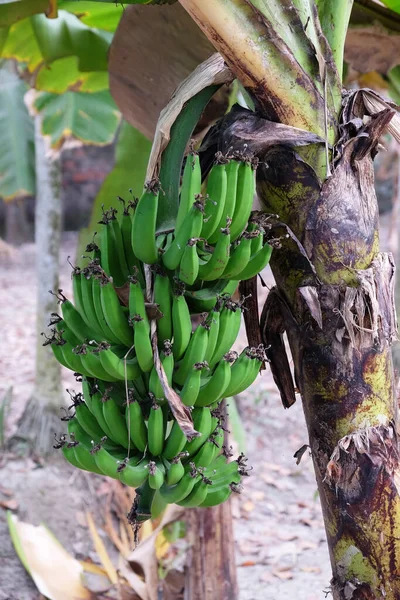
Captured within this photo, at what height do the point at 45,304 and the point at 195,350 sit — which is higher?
the point at 45,304

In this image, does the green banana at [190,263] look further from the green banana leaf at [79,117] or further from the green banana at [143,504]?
the green banana leaf at [79,117]

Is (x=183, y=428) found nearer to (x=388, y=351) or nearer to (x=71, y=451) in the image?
(x=71, y=451)

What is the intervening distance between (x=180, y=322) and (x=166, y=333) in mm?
38

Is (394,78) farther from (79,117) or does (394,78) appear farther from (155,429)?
(79,117)

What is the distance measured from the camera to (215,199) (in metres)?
1.00

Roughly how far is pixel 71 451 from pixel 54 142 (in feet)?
8.54

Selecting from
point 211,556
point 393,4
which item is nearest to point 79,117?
point 393,4

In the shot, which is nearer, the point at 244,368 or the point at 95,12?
the point at 244,368

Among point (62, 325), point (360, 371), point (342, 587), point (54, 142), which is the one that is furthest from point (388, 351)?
point (54, 142)

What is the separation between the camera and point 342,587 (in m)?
1.14

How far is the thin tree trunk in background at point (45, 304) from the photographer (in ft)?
12.1

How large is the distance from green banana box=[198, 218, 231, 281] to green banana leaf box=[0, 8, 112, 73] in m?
1.48

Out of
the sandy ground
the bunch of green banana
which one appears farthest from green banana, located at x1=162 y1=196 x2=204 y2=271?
the sandy ground

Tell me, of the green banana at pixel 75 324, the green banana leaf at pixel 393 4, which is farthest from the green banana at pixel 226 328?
the green banana leaf at pixel 393 4
